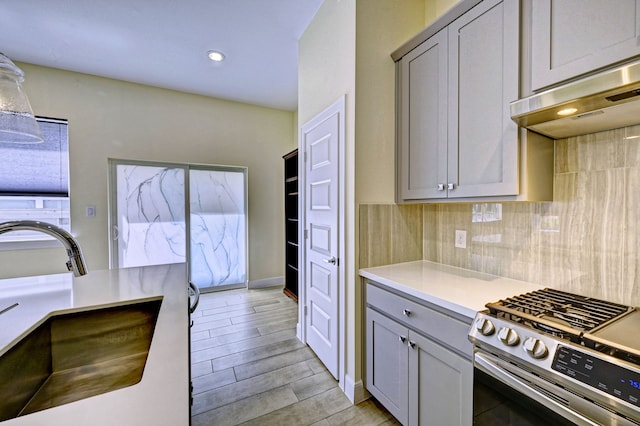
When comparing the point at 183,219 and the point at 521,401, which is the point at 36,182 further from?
the point at 521,401

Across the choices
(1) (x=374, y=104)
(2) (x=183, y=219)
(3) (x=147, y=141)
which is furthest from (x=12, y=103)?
(2) (x=183, y=219)

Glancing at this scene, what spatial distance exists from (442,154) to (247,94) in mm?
3059

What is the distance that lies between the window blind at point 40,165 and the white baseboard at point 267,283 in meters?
2.54

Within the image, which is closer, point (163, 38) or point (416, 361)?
point (416, 361)

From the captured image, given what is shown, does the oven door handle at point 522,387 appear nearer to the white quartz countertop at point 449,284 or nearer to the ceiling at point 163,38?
the white quartz countertop at point 449,284

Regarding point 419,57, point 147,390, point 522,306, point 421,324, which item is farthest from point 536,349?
point 419,57

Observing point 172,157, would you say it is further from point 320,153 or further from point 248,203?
point 320,153

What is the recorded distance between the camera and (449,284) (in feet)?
4.85

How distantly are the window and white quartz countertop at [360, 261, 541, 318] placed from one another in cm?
358

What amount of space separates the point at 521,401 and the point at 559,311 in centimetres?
38

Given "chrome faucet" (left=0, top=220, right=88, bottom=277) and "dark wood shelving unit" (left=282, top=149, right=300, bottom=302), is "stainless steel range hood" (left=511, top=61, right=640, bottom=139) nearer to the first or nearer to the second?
"chrome faucet" (left=0, top=220, right=88, bottom=277)

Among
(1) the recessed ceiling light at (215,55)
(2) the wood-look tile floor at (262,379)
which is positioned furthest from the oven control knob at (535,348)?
(1) the recessed ceiling light at (215,55)

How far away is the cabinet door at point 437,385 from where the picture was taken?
3.86 ft

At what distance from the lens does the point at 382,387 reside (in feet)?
5.42
